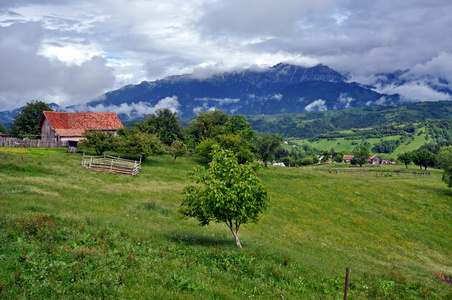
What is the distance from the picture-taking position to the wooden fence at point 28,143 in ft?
202

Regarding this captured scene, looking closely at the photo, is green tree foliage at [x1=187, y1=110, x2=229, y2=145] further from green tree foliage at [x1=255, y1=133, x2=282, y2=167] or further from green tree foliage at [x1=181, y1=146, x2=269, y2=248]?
green tree foliage at [x1=181, y1=146, x2=269, y2=248]

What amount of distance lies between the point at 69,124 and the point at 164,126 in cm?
2704

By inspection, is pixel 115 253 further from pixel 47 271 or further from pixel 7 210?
pixel 7 210

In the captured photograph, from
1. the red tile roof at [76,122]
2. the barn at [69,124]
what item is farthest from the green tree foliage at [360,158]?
the barn at [69,124]

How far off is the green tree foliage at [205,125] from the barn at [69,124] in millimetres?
23046

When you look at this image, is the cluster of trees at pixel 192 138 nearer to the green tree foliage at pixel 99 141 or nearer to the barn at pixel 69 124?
the green tree foliage at pixel 99 141

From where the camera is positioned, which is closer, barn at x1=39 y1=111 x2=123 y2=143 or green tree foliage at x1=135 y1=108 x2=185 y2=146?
barn at x1=39 y1=111 x2=123 y2=143

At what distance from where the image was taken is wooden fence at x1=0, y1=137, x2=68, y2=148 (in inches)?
2430

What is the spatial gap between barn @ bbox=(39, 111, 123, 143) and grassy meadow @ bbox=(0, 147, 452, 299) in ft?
95.6

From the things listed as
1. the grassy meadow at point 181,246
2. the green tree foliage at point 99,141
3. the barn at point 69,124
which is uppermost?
the barn at point 69,124

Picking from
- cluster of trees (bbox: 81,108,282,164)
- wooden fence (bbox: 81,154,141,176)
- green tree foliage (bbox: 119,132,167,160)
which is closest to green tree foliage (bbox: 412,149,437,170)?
cluster of trees (bbox: 81,108,282,164)

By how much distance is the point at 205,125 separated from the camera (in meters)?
91.2

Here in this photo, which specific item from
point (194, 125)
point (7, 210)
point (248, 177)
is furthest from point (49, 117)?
point (248, 177)

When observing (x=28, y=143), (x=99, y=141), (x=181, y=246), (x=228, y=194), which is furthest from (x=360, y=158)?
(x=181, y=246)
